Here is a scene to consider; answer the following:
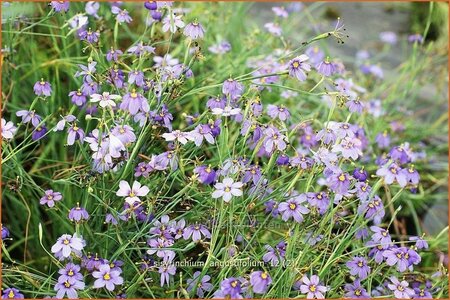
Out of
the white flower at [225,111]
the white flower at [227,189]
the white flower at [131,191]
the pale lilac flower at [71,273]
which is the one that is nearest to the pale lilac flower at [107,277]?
the pale lilac flower at [71,273]

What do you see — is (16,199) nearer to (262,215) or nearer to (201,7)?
(262,215)

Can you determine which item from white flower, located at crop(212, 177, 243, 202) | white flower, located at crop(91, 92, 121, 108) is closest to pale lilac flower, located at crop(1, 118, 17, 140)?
white flower, located at crop(91, 92, 121, 108)

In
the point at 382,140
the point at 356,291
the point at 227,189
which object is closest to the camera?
the point at 227,189

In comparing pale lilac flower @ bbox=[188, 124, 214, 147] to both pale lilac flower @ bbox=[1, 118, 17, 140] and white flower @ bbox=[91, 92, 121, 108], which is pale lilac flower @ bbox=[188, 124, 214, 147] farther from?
pale lilac flower @ bbox=[1, 118, 17, 140]

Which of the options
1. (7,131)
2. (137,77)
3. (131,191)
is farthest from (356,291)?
(7,131)

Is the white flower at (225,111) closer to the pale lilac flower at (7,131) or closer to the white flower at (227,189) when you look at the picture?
the white flower at (227,189)

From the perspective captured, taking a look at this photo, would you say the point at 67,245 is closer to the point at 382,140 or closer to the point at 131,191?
the point at 131,191
